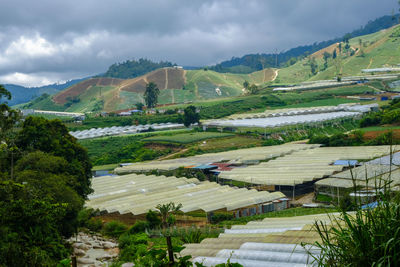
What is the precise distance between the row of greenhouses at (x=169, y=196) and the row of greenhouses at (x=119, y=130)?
131ft

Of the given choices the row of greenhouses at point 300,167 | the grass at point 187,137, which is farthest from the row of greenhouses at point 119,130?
the row of greenhouses at point 300,167

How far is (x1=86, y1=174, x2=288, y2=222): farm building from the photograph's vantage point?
91.4 feet

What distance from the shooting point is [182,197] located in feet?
99.7

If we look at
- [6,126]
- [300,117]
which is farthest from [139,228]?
[300,117]

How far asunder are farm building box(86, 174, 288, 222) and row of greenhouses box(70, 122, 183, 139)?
136ft

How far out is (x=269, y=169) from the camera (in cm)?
3850

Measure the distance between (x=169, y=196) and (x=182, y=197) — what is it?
59.3 inches

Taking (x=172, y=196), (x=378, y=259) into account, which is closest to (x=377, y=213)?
(x=378, y=259)

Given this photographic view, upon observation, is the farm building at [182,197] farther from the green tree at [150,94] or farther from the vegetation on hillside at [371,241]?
the green tree at [150,94]

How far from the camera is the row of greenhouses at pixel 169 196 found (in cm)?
2789

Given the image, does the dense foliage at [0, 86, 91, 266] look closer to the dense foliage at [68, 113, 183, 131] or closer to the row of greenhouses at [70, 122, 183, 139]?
the row of greenhouses at [70, 122, 183, 139]

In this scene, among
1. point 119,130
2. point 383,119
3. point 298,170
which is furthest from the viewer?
point 119,130

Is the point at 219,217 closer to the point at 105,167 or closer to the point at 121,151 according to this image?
the point at 105,167

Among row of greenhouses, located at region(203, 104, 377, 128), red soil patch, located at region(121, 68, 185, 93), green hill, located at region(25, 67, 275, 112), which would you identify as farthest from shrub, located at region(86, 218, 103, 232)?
red soil patch, located at region(121, 68, 185, 93)
